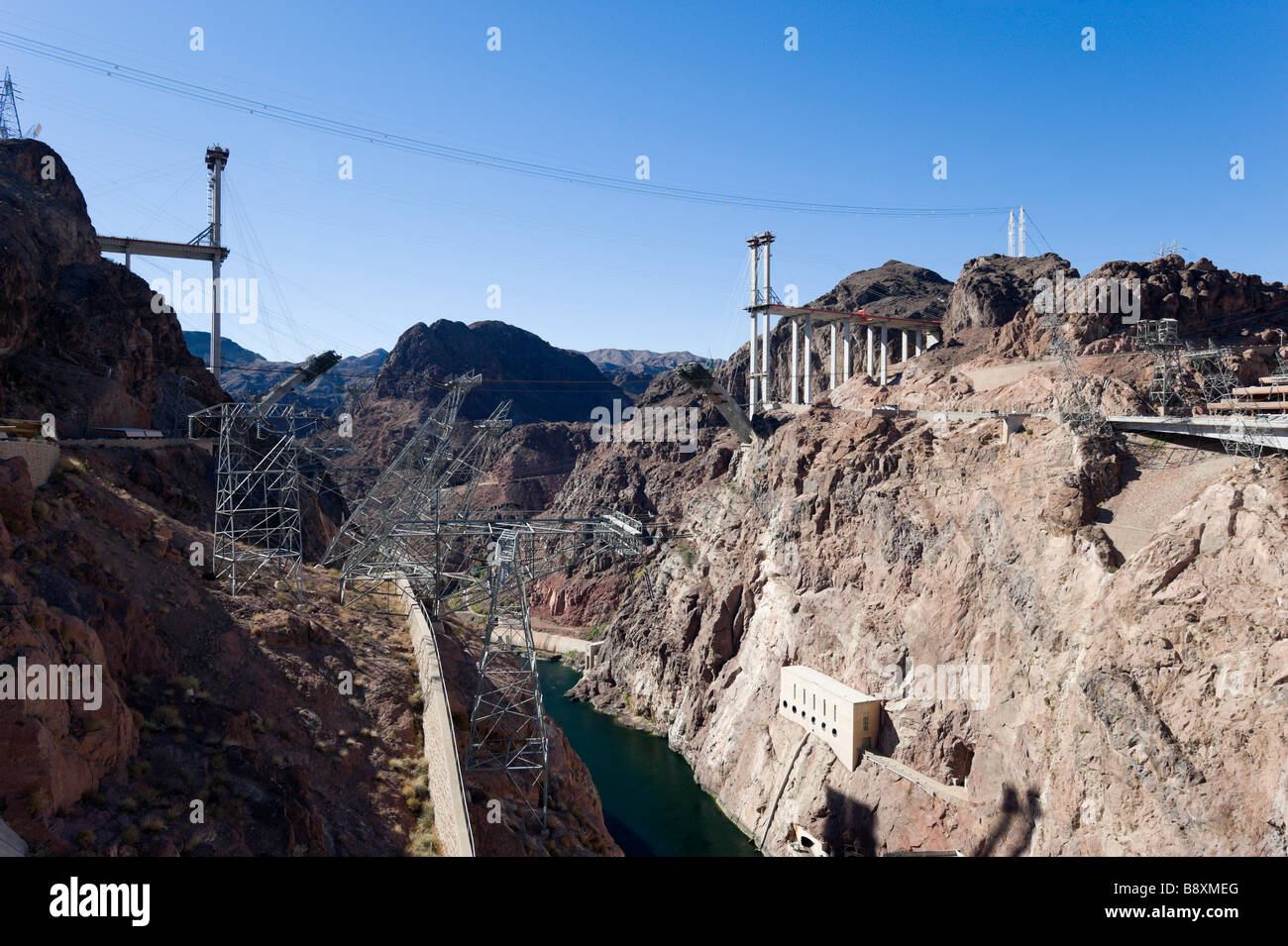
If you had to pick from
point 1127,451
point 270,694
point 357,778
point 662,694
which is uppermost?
point 1127,451

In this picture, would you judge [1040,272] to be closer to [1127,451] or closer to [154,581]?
[1127,451]

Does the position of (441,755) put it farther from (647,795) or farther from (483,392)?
(483,392)

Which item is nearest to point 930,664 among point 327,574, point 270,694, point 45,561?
point 327,574

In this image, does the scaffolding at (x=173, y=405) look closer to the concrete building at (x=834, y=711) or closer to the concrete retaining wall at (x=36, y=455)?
the concrete retaining wall at (x=36, y=455)

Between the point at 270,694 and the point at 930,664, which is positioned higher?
the point at 270,694

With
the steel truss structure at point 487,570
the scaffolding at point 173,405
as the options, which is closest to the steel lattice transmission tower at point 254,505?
the steel truss structure at point 487,570

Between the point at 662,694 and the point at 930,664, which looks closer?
the point at 930,664

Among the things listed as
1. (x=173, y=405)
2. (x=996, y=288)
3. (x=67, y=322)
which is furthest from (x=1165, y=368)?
(x=67, y=322)
